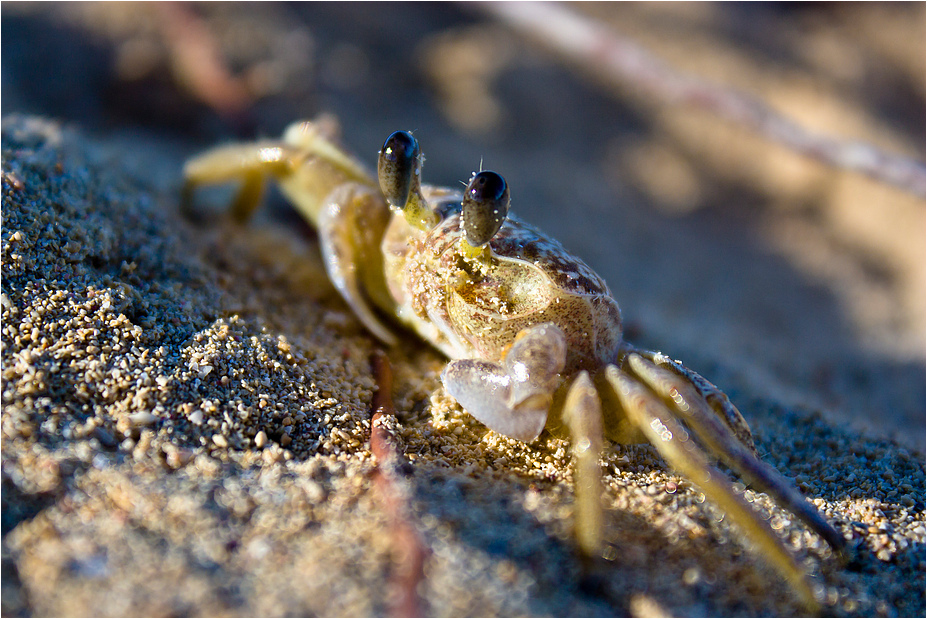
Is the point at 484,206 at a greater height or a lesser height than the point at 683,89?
lesser

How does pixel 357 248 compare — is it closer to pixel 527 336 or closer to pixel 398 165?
pixel 398 165

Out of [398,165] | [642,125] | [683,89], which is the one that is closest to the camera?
[398,165]

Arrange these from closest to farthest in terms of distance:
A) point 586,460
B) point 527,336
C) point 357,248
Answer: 1. point 586,460
2. point 527,336
3. point 357,248

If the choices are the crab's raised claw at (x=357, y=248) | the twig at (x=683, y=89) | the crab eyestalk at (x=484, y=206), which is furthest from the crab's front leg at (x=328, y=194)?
the twig at (x=683, y=89)

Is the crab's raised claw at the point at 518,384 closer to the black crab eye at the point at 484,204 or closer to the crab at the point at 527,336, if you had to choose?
the crab at the point at 527,336

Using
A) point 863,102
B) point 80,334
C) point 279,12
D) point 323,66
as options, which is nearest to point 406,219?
point 80,334

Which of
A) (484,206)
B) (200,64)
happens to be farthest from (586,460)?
(200,64)
